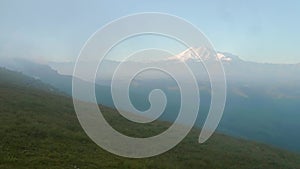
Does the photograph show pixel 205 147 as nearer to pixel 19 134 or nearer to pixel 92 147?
pixel 92 147

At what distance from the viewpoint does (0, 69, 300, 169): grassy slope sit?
31969 millimetres

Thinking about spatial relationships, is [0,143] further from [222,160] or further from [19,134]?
[222,160]

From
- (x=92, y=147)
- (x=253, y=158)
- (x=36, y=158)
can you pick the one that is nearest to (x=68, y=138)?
(x=92, y=147)

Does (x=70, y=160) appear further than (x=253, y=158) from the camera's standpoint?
No

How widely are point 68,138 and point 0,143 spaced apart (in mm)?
8557

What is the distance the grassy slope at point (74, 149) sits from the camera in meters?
32.0

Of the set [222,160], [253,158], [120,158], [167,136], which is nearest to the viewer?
[120,158]

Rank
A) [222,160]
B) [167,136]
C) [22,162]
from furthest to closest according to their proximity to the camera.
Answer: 1. [167,136]
2. [222,160]
3. [22,162]

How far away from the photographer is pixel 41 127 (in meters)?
42.0

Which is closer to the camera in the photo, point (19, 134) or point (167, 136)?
point (19, 134)

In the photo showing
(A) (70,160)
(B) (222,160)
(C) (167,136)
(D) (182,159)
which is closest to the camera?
(A) (70,160)

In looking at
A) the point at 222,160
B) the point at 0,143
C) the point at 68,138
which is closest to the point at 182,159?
the point at 222,160

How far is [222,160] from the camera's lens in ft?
145

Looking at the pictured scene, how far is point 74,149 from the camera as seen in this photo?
36.7m
